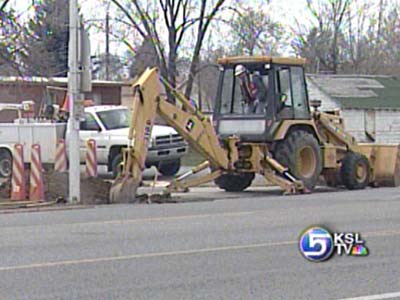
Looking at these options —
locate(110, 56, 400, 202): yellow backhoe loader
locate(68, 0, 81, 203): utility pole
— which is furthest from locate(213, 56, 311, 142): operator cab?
locate(68, 0, 81, 203): utility pole

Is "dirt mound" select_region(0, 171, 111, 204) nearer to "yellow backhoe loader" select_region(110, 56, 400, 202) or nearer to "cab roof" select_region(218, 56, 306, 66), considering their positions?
"yellow backhoe loader" select_region(110, 56, 400, 202)

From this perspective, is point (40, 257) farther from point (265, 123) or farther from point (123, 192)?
point (265, 123)

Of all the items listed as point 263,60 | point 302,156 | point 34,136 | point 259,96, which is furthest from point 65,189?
point 34,136

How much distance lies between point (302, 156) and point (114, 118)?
7.49 m

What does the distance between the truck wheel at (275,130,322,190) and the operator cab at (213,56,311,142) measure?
1.49 feet

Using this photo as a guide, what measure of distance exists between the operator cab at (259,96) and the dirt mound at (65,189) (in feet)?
12.6

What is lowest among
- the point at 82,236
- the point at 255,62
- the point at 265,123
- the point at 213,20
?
the point at 82,236

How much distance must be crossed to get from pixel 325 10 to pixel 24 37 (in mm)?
28422

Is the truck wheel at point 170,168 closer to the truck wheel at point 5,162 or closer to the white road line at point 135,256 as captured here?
the truck wheel at point 5,162

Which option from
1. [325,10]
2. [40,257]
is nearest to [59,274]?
[40,257]

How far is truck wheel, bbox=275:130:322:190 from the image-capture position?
75.4 feet

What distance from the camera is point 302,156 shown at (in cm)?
2356

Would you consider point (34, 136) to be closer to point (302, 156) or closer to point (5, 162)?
point (5, 162)

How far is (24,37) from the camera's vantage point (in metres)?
43.0
